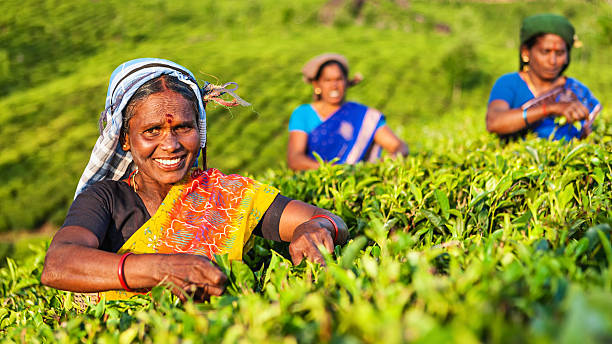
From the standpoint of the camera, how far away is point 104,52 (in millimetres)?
28750

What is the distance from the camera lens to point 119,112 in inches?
87.7

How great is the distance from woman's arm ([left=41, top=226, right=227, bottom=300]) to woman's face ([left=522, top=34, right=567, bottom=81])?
3.77 metres

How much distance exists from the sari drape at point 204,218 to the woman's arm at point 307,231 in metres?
0.13

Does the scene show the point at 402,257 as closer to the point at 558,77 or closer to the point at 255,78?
the point at 558,77

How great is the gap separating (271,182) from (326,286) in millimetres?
2156

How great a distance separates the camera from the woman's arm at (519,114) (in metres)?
3.66

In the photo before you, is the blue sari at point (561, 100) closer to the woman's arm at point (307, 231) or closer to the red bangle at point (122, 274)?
the woman's arm at point (307, 231)

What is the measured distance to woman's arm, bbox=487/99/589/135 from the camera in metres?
3.66

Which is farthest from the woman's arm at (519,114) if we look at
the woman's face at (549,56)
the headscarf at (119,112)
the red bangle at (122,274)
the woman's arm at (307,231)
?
the red bangle at (122,274)

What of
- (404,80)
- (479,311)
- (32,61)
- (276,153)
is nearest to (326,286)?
(479,311)

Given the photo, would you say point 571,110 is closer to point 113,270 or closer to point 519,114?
point 519,114

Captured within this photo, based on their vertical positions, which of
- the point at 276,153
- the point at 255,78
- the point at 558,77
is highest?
the point at 255,78

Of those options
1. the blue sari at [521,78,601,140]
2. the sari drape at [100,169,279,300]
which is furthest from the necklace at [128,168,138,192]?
the blue sari at [521,78,601,140]

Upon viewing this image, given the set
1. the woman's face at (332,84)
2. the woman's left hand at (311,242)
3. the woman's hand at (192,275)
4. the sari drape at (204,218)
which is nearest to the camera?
the woman's hand at (192,275)
